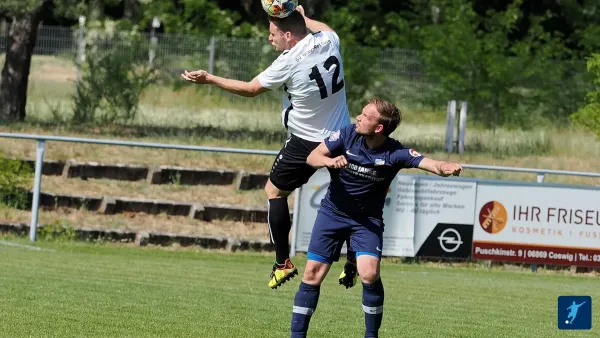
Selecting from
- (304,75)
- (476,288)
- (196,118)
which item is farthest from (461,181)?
(196,118)

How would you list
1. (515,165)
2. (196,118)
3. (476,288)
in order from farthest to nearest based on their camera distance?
(196,118) < (515,165) < (476,288)

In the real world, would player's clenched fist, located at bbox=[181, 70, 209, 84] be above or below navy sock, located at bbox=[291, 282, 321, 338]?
above

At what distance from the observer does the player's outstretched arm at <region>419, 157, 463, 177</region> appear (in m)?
7.88

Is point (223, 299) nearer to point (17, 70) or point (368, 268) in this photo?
point (368, 268)

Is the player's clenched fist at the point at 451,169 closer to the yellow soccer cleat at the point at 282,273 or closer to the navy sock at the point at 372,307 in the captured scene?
the navy sock at the point at 372,307

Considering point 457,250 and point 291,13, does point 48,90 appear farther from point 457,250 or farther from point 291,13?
point 291,13

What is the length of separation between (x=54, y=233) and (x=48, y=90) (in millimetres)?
12816

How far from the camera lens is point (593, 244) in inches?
684

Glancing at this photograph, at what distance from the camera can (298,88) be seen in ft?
29.2

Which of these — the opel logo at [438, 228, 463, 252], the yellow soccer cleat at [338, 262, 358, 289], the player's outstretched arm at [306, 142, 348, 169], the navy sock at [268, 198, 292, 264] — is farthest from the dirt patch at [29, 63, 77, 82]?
the player's outstretched arm at [306, 142, 348, 169]

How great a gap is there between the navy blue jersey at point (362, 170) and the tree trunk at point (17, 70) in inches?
672

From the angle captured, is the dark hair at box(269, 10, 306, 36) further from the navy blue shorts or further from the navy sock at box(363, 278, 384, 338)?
the navy sock at box(363, 278, 384, 338)

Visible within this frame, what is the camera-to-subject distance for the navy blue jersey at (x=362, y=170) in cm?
830

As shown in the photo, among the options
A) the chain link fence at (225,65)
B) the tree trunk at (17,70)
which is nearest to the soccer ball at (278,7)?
the tree trunk at (17,70)
